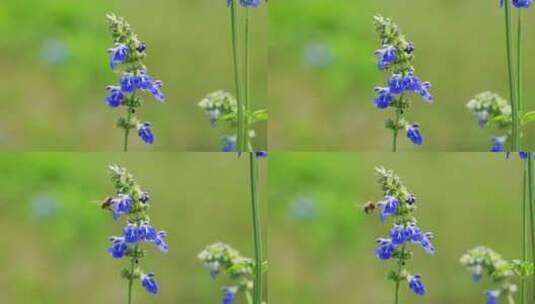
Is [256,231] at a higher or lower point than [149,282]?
higher

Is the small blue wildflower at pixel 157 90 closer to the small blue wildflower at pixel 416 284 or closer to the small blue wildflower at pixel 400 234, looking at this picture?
the small blue wildflower at pixel 400 234

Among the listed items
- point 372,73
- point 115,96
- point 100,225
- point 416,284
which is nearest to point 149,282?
point 100,225

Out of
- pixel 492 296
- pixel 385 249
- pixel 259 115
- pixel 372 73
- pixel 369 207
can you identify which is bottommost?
pixel 492 296

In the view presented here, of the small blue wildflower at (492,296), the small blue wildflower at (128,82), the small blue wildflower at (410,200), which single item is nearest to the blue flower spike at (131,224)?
the small blue wildflower at (128,82)

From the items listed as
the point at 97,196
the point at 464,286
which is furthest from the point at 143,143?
the point at 464,286

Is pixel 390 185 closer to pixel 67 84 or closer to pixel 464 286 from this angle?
pixel 464 286

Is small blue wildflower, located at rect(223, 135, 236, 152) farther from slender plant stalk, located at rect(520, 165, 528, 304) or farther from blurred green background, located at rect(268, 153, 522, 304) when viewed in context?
slender plant stalk, located at rect(520, 165, 528, 304)

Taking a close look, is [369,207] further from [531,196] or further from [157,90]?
[157,90]
